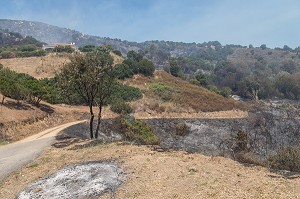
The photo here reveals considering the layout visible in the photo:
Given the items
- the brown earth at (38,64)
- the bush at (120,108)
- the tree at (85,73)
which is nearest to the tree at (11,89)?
the bush at (120,108)

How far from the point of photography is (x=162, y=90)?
67.5m

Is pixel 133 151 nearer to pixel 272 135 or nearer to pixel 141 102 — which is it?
pixel 272 135

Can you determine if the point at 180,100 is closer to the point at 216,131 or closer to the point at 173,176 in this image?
the point at 216,131

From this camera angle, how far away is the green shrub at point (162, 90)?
63625 mm

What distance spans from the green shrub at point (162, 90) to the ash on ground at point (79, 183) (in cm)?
4745

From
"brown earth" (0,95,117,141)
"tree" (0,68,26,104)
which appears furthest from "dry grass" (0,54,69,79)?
"tree" (0,68,26,104)

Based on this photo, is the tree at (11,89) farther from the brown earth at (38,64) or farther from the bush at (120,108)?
the brown earth at (38,64)

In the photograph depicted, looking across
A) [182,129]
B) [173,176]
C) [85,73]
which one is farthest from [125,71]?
[173,176]

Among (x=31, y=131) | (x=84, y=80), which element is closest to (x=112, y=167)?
(x=84, y=80)

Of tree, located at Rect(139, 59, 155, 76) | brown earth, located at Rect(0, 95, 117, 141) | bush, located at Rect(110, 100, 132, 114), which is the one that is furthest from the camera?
tree, located at Rect(139, 59, 155, 76)

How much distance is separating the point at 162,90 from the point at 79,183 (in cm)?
5373

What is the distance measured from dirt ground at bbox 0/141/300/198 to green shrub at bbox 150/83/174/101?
44.2m

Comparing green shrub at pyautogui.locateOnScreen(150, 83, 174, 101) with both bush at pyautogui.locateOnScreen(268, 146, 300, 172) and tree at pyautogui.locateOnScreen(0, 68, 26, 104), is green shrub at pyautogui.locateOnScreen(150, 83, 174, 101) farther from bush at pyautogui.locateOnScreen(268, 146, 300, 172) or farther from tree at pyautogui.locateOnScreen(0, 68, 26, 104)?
bush at pyautogui.locateOnScreen(268, 146, 300, 172)

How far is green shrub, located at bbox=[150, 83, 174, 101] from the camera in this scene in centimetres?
6362
